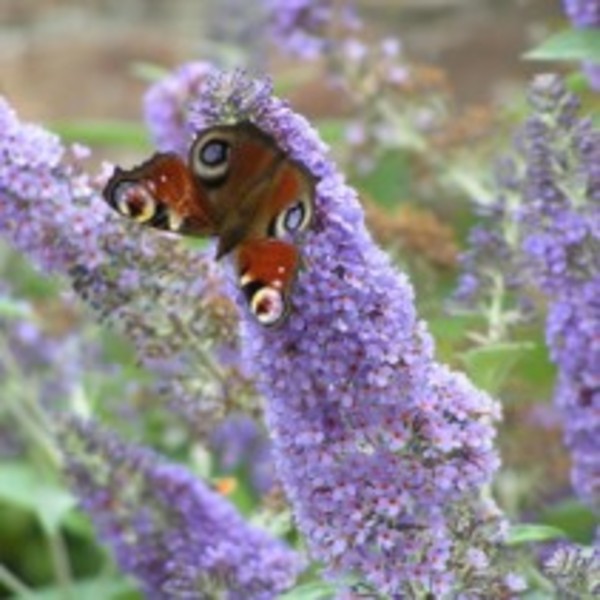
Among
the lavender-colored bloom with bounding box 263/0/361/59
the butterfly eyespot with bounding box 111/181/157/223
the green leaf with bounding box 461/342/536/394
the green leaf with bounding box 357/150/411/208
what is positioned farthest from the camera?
the green leaf with bounding box 357/150/411/208

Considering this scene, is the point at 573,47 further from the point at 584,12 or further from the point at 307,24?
the point at 307,24

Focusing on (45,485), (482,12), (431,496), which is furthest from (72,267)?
(482,12)

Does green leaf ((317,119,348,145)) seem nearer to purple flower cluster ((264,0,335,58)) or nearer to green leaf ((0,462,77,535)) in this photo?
purple flower cluster ((264,0,335,58))

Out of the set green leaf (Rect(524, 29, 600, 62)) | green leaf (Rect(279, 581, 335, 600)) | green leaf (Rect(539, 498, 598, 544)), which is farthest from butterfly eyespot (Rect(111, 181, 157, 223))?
green leaf (Rect(539, 498, 598, 544))

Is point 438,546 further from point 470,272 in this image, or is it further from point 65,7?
point 65,7

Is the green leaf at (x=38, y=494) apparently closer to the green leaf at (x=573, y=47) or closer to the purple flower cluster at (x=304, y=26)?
the purple flower cluster at (x=304, y=26)

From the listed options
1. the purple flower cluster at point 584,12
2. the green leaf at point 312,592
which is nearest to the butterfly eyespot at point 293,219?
the green leaf at point 312,592

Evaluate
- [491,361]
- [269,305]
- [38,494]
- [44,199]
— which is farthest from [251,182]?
[38,494]
